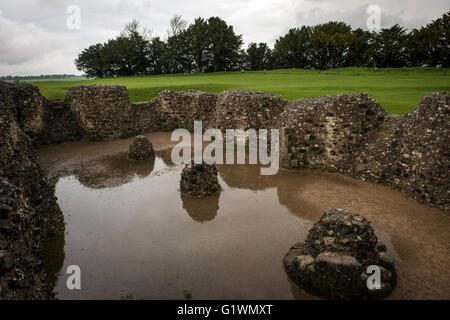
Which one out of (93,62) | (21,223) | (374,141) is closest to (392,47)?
(374,141)

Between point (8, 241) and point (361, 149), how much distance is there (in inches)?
424

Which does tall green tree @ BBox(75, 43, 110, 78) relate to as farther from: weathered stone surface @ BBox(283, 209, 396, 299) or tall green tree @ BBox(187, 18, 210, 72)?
weathered stone surface @ BBox(283, 209, 396, 299)

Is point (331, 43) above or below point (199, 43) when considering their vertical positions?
below

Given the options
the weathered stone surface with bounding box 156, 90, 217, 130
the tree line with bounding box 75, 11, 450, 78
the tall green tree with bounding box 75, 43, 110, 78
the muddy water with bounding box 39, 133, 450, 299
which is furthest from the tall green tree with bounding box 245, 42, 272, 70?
the muddy water with bounding box 39, 133, 450, 299

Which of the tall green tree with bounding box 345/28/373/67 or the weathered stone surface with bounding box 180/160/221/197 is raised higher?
the tall green tree with bounding box 345/28/373/67

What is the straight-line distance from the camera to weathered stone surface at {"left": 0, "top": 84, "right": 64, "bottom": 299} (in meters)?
3.60

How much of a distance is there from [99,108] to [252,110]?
9186 millimetres

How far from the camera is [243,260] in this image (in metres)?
5.95

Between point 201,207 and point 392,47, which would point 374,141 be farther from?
point 392,47

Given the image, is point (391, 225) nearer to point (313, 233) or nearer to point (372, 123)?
point (313, 233)

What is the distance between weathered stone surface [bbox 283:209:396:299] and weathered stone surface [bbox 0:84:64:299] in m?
4.38

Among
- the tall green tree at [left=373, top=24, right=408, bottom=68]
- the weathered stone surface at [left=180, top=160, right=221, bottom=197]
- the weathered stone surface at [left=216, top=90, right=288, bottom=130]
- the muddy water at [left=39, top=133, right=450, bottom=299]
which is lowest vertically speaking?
the muddy water at [left=39, top=133, right=450, bottom=299]

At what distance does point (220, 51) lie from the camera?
162 ft
